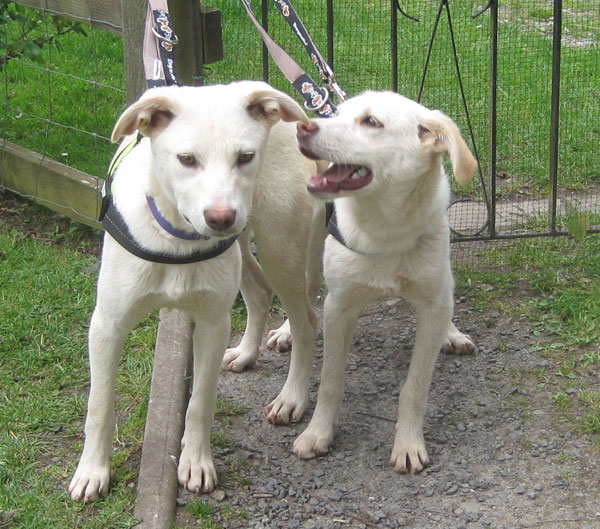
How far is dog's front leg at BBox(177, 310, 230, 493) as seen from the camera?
3.27 m

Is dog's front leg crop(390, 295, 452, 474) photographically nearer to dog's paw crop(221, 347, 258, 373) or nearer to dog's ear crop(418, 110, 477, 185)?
dog's ear crop(418, 110, 477, 185)

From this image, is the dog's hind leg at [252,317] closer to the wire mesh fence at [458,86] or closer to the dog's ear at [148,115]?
the wire mesh fence at [458,86]

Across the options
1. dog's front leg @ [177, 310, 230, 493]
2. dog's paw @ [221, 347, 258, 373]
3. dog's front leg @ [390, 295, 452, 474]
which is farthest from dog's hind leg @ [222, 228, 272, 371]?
dog's front leg @ [390, 295, 452, 474]

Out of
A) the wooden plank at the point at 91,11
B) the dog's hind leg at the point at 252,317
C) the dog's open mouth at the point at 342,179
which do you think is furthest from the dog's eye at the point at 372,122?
the wooden plank at the point at 91,11

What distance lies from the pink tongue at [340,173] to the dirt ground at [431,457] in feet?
3.81

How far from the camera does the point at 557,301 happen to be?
462cm

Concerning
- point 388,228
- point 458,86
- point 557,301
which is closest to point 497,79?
point 458,86

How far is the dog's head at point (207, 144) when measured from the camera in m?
2.68

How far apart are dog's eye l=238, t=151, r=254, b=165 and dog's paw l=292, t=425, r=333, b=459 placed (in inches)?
51.9

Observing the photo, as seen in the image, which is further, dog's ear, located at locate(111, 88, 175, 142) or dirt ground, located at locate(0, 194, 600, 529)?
dirt ground, located at locate(0, 194, 600, 529)

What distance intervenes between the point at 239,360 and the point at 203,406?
34.3 inches

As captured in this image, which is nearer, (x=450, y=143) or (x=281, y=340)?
(x=450, y=143)

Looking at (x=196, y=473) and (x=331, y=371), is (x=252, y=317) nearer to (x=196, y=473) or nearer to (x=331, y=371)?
(x=331, y=371)

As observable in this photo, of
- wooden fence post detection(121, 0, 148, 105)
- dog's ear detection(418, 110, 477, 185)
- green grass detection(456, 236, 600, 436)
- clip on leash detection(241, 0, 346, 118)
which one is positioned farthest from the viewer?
wooden fence post detection(121, 0, 148, 105)
